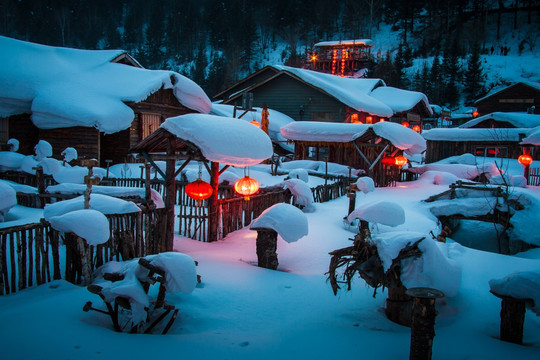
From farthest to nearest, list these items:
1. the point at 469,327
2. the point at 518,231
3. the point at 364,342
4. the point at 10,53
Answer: the point at 10,53 → the point at 518,231 → the point at 469,327 → the point at 364,342

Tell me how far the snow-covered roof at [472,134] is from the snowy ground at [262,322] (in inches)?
897

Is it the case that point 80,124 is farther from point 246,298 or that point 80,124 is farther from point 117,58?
point 246,298

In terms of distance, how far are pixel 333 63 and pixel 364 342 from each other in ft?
143

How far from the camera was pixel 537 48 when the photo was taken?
2440 inches

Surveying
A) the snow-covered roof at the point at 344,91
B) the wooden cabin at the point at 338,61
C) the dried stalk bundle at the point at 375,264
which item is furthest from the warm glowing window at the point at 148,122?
the wooden cabin at the point at 338,61

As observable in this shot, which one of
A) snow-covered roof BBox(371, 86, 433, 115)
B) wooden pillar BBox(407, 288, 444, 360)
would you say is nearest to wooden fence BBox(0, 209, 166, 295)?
wooden pillar BBox(407, 288, 444, 360)

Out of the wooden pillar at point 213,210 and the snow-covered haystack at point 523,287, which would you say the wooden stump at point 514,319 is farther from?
the wooden pillar at point 213,210

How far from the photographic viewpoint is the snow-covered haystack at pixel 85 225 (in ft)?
18.6

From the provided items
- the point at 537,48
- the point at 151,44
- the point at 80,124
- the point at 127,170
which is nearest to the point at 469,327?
the point at 127,170

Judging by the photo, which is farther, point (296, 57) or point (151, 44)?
point (151, 44)

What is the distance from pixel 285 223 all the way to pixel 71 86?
15.6m

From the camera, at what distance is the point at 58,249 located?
630 cm

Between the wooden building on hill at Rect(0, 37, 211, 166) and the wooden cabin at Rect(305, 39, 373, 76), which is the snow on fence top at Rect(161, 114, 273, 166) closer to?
the wooden building on hill at Rect(0, 37, 211, 166)

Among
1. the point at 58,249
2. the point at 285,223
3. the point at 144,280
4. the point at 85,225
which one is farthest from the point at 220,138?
the point at 144,280
